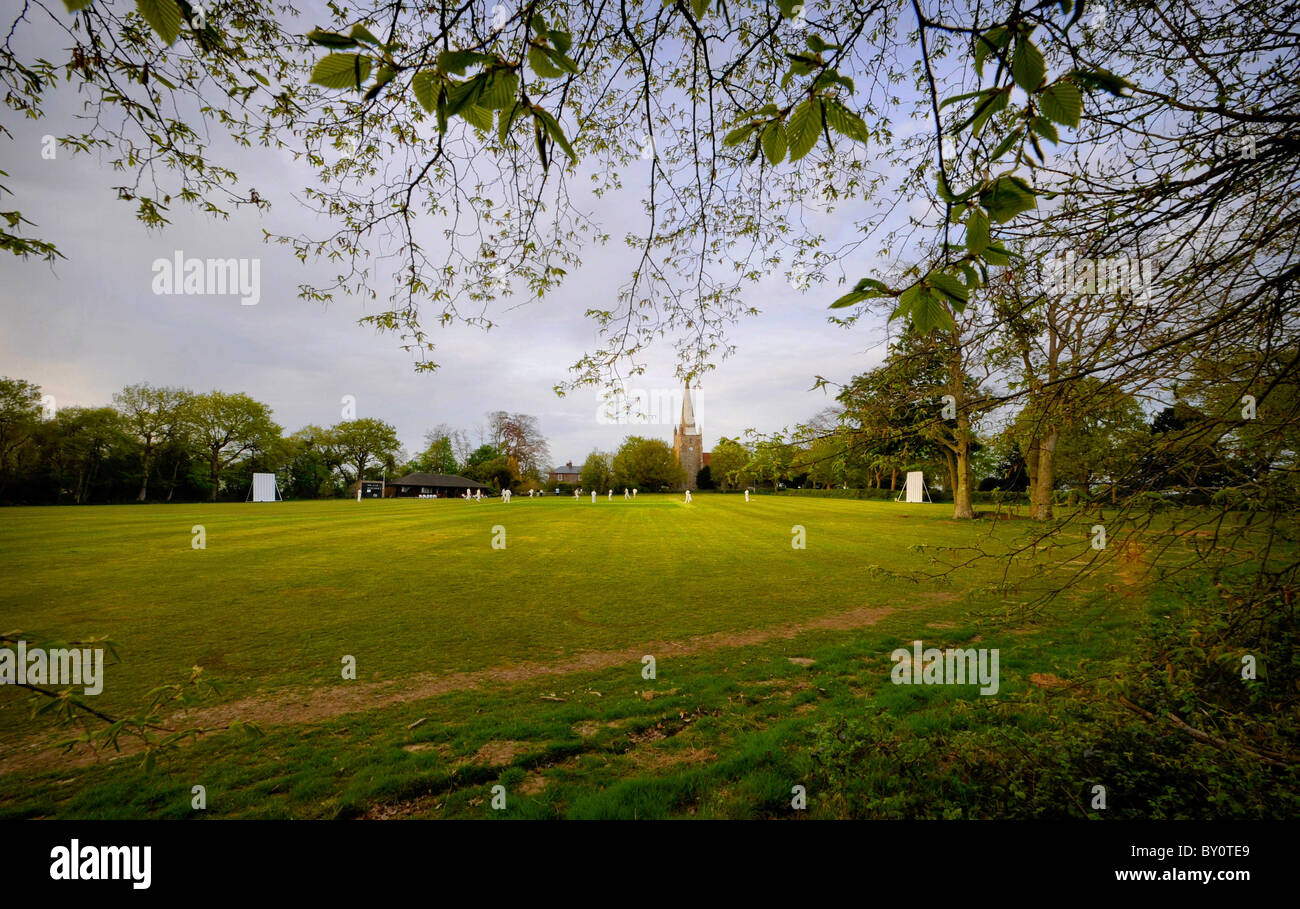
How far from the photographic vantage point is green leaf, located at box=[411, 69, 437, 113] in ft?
5.06

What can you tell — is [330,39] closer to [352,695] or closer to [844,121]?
[844,121]

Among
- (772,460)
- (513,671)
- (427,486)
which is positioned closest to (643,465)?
(427,486)

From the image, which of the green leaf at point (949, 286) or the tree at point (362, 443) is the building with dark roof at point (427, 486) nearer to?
the tree at point (362, 443)

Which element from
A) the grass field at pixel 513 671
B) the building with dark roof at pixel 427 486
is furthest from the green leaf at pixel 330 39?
the building with dark roof at pixel 427 486

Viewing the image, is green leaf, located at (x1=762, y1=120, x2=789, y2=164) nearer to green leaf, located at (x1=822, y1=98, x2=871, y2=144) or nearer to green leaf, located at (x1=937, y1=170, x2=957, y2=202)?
green leaf, located at (x1=822, y1=98, x2=871, y2=144)

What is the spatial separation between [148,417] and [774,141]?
268 ft

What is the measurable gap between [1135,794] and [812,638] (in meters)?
5.08

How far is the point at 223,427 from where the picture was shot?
60312 millimetres

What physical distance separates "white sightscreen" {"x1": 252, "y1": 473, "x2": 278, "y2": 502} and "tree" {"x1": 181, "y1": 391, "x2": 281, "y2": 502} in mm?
4315

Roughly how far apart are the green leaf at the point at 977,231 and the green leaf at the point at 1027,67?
367mm

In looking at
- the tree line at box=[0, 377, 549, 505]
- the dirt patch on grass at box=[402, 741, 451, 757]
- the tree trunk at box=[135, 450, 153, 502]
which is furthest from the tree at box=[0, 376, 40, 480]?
the dirt patch on grass at box=[402, 741, 451, 757]

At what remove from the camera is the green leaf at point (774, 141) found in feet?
5.68

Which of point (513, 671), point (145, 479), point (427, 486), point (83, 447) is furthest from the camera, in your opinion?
point (427, 486)
